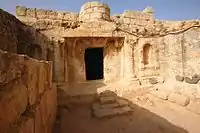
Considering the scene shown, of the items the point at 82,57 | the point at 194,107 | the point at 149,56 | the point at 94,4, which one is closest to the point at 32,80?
the point at 82,57

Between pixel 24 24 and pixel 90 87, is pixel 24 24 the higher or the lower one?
the higher one

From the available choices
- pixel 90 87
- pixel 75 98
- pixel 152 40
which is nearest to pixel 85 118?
pixel 75 98

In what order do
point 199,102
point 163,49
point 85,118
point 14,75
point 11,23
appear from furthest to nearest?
point 163,49
point 199,102
point 11,23
point 85,118
point 14,75

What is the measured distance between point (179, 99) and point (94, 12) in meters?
5.66

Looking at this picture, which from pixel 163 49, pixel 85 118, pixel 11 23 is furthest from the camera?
pixel 163 49

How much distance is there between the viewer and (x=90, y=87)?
305 inches

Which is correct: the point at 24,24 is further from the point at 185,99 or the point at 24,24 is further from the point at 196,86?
the point at 196,86

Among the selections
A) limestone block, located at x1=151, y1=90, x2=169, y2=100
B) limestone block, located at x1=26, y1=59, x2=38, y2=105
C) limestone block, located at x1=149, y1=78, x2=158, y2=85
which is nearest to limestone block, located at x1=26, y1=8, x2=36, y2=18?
limestone block, located at x1=26, y1=59, x2=38, y2=105

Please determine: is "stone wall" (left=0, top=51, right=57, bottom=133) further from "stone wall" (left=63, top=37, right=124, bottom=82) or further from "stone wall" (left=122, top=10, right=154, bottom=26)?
"stone wall" (left=122, top=10, right=154, bottom=26)

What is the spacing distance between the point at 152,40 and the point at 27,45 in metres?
6.33

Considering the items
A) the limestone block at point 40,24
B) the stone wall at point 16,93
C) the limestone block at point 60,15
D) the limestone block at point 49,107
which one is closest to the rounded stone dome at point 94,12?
the limestone block at point 60,15

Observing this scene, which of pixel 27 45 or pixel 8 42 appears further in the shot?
pixel 27 45

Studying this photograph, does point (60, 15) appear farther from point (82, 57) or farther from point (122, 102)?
point (122, 102)

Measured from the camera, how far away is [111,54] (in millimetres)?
8734
